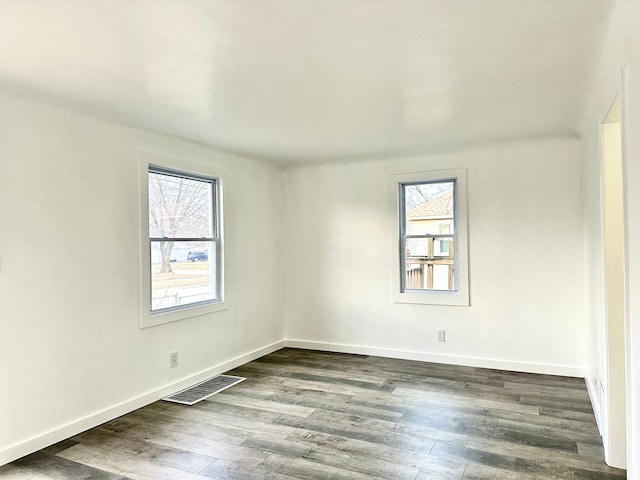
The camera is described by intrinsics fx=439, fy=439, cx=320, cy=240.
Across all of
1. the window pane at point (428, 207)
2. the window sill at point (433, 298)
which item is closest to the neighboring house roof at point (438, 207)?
the window pane at point (428, 207)

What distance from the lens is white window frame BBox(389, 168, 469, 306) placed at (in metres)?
4.62

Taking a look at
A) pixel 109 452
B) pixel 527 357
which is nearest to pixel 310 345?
pixel 527 357

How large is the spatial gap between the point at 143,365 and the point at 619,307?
136 inches

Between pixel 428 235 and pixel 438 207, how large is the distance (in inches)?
12.8

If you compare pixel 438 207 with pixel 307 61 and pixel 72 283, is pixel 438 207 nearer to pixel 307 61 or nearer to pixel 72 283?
pixel 307 61

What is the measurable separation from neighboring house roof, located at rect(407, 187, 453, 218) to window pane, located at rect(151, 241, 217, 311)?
2.29 m

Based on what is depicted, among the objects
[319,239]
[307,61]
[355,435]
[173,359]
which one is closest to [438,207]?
[319,239]

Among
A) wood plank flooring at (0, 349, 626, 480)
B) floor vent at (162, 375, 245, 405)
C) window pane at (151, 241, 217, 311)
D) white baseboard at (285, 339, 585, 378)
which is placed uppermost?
window pane at (151, 241, 217, 311)

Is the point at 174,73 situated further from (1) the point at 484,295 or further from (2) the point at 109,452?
(1) the point at 484,295

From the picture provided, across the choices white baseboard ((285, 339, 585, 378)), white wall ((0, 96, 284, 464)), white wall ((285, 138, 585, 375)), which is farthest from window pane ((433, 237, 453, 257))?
white wall ((0, 96, 284, 464))

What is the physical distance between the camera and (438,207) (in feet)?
15.9

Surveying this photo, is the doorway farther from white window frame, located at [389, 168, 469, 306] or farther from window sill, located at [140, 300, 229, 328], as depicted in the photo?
window sill, located at [140, 300, 229, 328]

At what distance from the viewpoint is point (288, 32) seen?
2.03 meters

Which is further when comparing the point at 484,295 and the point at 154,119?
the point at 484,295
